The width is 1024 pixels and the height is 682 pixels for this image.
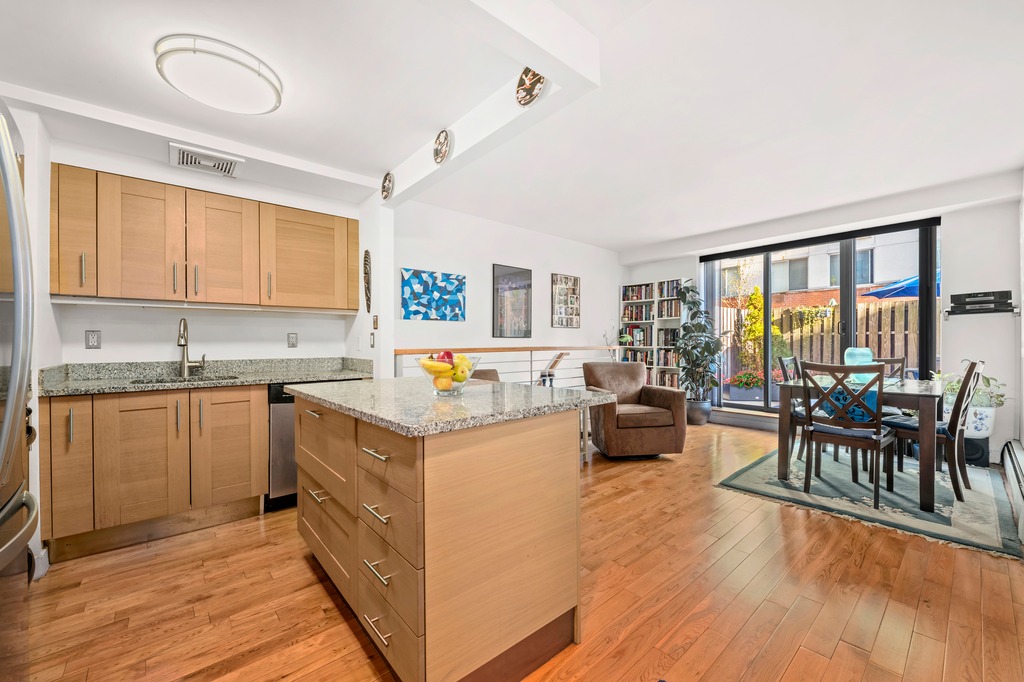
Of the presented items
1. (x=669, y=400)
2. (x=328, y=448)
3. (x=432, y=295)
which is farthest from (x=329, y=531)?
(x=669, y=400)

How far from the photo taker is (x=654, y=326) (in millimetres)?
6293

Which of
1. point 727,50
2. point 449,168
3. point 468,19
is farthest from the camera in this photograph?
point 449,168

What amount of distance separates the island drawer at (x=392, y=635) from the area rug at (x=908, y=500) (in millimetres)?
2720

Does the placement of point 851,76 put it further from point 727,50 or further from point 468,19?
point 468,19

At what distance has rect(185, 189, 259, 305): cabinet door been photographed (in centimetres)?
287

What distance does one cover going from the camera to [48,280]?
2373mm

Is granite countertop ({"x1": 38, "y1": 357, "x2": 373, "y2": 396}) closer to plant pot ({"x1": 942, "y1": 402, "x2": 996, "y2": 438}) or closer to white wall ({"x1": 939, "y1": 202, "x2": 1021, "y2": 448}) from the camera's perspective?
plant pot ({"x1": 942, "y1": 402, "x2": 996, "y2": 438})

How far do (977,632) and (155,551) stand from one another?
3.82 m

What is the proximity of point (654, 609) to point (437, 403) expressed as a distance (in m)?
1.26

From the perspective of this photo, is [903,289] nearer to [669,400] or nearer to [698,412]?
[698,412]

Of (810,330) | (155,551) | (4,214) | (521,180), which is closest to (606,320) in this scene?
Result: (810,330)

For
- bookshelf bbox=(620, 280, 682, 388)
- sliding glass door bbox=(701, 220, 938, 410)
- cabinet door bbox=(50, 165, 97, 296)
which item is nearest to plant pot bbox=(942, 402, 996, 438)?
sliding glass door bbox=(701, 220, 938, 410)

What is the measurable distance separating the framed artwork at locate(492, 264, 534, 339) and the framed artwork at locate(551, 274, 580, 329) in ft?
1.42

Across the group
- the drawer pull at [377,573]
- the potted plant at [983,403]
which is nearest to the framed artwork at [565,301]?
the potted plant at [983,403]
